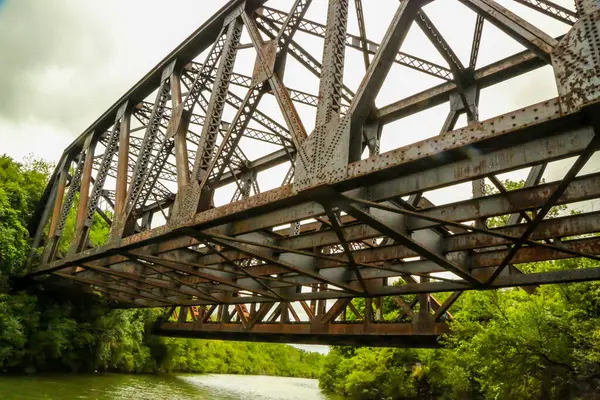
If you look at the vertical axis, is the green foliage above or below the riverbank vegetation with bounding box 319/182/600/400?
above

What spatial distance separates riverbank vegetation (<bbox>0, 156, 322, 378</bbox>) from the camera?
685 inches

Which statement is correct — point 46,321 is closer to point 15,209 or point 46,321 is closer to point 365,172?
point 15,209

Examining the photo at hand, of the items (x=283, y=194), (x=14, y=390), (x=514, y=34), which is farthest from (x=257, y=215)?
(x=14, y=390)

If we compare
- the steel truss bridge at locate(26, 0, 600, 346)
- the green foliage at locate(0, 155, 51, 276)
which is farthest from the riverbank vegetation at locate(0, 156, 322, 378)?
the steel truss bridge at locate(26, 0, 600, 346)

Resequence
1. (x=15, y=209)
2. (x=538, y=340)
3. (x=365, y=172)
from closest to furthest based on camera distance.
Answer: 1. (x=365, y=172)
2. (x=538, y=340)
3. (x=15, y=209)

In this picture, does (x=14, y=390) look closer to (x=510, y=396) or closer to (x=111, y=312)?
(x=111, y=312)

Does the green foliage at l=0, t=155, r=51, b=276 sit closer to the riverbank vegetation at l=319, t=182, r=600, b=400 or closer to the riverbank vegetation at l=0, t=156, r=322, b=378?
the riverbank vegetation at l=0, t=156, r=322, b=378

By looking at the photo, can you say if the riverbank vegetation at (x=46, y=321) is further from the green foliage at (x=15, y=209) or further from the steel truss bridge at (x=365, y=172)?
the steel truss bridge at (x=365, y=172)

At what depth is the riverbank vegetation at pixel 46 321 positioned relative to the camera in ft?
57.1

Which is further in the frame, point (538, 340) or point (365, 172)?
point (538, 340)

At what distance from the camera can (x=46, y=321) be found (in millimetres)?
20312

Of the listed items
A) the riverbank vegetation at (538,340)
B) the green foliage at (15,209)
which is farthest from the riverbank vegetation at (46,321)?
the riverbank vegetation at (538,340)

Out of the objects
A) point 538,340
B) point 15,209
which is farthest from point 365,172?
point 15,209

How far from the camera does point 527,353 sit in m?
10.3
